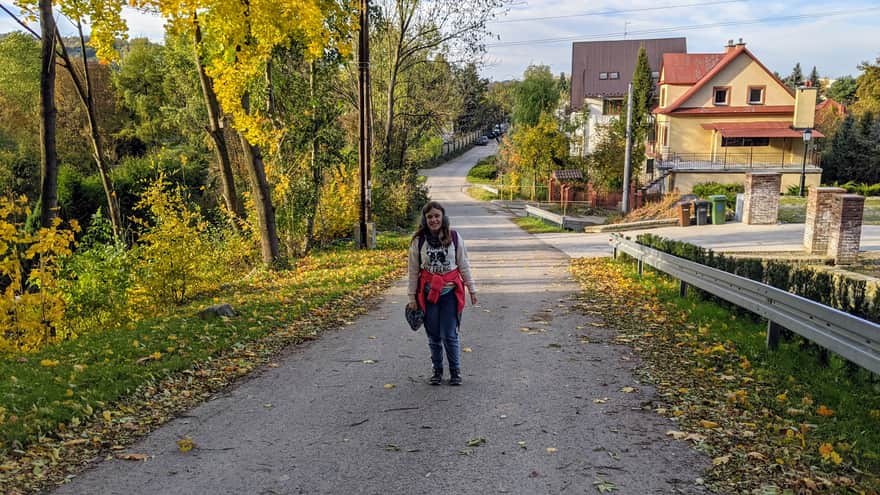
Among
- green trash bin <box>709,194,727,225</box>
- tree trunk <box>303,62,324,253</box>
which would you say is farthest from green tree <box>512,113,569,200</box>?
tree trunk <box>303,62,324,253</box>

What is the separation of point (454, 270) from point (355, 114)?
30.9 metres

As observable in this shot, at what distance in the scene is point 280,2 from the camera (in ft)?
42.6

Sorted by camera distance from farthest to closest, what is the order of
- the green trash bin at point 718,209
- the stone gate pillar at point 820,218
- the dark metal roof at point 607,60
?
the dark metal roof at point 607,60 → the green trash bin at point 718,209 → the stone gate pillar at point 820,218

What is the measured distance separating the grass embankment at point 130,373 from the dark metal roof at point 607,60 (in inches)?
2236

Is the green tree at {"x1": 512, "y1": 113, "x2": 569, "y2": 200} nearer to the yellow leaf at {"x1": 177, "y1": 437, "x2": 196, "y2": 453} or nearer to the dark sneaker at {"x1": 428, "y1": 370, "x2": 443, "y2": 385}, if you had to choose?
the dark sneaker at {"x1": 428, "y1": 370, "x2": 443, "y2": 385}

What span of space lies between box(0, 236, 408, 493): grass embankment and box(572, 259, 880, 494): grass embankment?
440 cm

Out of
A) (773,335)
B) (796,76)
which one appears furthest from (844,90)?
(773,335)

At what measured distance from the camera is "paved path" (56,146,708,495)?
4.46 meters

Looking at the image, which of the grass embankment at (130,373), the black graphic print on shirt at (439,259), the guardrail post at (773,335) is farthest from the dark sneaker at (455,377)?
the guardrail post at (773,335)

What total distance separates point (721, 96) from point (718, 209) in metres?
25.2

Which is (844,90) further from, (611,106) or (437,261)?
(437,261)

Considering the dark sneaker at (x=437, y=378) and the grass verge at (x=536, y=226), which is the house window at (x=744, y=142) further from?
the dark sneaker at (x=437, y=378)

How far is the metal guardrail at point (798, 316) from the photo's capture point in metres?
5.49

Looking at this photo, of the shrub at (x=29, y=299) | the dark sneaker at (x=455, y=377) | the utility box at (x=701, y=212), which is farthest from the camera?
the utility box at (x=701, y=212)
